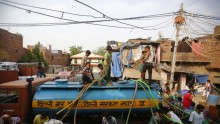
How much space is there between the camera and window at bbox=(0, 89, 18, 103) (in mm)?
5972

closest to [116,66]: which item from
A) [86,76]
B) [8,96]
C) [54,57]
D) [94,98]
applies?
[86,76]

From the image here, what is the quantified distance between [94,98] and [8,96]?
303 centimetres

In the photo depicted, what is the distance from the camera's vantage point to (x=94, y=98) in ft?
20.4

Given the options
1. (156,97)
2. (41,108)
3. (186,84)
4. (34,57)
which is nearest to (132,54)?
(186,84)

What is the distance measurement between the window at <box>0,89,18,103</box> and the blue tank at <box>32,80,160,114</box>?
729 mm

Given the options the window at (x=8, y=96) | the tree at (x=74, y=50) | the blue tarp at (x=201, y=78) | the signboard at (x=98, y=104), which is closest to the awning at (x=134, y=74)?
the blue tarp at (x=201, y=78)

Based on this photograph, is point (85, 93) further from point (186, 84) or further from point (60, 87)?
point (186, 84)

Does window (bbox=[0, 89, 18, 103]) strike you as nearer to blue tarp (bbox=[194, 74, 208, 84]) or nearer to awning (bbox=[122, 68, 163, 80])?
awning (bbox=[122, 68, 163, 80])

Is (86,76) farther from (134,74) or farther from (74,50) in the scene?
(74,50)

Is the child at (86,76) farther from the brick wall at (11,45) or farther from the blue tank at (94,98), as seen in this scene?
the brick wall at (11,45)

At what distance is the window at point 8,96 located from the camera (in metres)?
5.97

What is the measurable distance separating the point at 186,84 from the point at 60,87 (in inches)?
655

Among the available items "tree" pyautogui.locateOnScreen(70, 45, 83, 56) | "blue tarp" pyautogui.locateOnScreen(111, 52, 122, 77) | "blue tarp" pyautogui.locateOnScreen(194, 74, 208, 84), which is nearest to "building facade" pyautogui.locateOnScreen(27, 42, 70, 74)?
"tree" pyautogui.locateOnScreen(70, 45, 83, 56)

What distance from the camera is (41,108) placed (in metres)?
5.96
